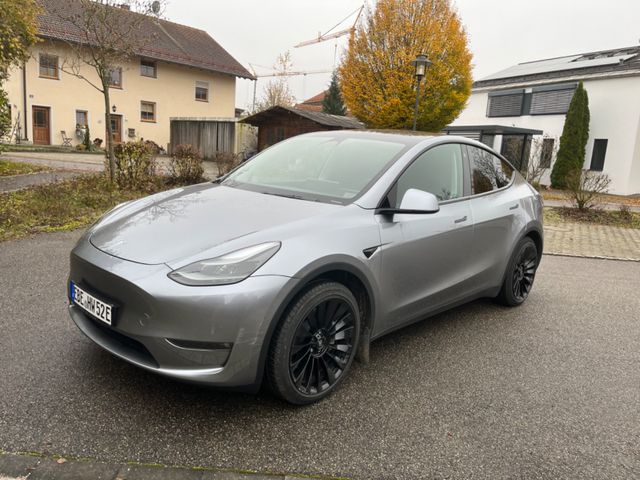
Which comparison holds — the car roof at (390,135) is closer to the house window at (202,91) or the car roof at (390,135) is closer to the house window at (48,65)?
the house window at (48,65)

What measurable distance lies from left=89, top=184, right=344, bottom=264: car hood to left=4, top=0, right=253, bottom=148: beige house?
24.8 m

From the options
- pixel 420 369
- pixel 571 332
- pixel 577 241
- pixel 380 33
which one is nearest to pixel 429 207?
pixel 420 369

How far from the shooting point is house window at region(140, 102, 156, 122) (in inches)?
1304

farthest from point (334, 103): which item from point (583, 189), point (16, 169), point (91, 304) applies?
point (91, 304)

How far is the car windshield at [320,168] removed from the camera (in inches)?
134

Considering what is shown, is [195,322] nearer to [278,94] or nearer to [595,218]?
[595,218]

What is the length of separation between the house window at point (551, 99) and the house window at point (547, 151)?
1614 millimetres

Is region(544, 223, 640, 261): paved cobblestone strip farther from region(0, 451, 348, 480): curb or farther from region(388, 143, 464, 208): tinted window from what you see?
region(0, 451, 348, 480): curb

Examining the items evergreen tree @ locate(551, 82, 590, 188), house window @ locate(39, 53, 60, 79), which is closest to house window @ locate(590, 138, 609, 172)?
evergreen tree @ locate(551, 82, 590, 188)

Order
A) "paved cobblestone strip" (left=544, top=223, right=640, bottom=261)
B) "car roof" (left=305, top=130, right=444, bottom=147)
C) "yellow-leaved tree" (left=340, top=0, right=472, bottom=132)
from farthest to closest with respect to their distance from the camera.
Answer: "yellow-leaved tree" (left=340, top=0, right=472, bottom=132), "paved cobblestone strip" (left=544, top=223, right=640, bottom=261), "car roof" (left=305, top=130, right=444, bottom=147)

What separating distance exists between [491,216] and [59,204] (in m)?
6.94

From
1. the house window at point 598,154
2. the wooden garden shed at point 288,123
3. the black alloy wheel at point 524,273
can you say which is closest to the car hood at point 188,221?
the black alloy wheel at point 524,273

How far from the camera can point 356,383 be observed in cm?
321

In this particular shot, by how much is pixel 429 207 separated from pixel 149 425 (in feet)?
6.64
